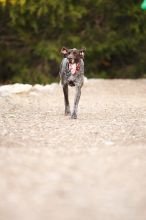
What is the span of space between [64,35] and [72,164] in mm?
→ 12358

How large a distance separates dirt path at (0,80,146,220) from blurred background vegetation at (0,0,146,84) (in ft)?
22.0

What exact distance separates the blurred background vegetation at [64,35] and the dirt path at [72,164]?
6.71 metres

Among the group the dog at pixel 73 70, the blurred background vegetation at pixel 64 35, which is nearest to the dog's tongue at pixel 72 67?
the dog at pixel 73 70

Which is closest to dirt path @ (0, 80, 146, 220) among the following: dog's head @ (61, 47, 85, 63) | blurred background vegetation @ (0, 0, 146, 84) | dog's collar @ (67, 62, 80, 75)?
dog's collar @ (67, 62, 80, 75)

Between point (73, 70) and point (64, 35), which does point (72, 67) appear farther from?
point (64, 35)

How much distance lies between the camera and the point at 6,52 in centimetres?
1942

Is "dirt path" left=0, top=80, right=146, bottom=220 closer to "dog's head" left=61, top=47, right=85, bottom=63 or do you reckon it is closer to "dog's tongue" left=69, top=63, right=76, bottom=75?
"dog's tongue" left=69, top=63, right=76, bottom=75

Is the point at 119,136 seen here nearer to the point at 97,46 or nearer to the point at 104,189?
the point at 104,189

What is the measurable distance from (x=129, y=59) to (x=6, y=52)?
3505mm

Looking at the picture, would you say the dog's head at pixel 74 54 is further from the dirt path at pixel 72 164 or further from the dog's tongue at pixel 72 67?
the dirt path at pixel 72 164

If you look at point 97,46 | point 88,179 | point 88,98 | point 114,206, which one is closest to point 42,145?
point 88,179

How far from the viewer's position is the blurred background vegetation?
61.4 ft

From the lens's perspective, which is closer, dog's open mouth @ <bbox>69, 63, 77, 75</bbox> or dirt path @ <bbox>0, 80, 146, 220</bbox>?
dirt path @ <bbox>0, 80, 146, 220</bbox>

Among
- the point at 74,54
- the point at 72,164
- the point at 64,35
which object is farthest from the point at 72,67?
the point at 64,35
